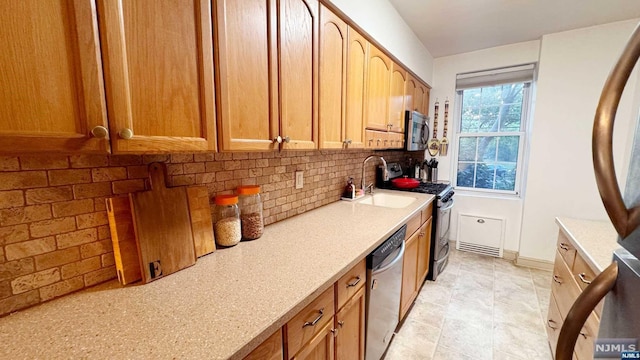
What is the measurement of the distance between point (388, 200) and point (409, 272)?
0.65 meters

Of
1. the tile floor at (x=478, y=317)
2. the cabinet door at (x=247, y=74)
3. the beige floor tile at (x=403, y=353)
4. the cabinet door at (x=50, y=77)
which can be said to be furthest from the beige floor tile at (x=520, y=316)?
the cabinet door at (x=50, y=77)

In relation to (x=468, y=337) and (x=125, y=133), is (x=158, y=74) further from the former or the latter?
(x=468, y=337)

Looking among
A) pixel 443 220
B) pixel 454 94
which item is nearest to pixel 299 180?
pixel 443 220

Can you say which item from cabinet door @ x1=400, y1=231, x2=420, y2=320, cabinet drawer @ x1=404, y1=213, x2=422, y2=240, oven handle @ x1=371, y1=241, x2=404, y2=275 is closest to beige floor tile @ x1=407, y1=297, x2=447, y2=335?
cabinet door @ x1=400, y1=231, x2=420, y2=320

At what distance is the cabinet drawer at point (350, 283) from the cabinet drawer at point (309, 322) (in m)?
0.05

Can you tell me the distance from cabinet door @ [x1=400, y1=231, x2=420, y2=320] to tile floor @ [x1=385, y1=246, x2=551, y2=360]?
0.19m

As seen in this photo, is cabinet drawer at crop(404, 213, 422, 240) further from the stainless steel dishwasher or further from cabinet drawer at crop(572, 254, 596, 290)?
cabinet drawer at crop(572, 254, 596, 290)

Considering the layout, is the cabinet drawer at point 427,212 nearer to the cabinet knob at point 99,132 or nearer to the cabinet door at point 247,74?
the cabinet door at point 247,74

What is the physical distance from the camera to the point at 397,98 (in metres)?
2.30

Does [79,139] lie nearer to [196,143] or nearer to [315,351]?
[196,143]

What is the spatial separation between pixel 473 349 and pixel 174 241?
1.97 metres

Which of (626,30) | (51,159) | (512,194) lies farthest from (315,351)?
(626,30)

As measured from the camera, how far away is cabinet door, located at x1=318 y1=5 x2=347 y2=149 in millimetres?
1358

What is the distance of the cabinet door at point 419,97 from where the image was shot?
2783 millimetres
